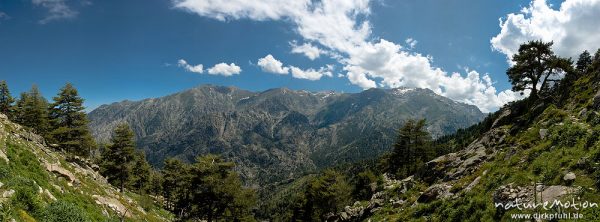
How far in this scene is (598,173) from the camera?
15273 millimetres

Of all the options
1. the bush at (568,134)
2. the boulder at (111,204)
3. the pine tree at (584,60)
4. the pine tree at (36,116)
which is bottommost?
the boulder at (111,204)

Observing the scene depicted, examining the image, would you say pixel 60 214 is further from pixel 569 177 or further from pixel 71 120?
pixel 71 120

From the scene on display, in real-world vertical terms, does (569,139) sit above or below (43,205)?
above

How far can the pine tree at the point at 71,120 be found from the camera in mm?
56406

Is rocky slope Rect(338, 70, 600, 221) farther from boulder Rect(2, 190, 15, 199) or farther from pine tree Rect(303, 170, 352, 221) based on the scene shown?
boulder Rect(2, 190, 15, 199)

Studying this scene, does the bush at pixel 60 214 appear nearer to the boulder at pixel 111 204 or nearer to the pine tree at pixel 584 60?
the boulder at pixel 111 204

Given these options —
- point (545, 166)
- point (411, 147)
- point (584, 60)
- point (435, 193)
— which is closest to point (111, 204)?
point (435, 193)

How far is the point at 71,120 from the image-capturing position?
58.1 m

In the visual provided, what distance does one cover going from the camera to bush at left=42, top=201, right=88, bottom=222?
15977 millimetres

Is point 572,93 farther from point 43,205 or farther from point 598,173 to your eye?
point 43,205

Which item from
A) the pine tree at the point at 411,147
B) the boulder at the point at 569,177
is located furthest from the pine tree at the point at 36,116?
the boulder at the point at 569,177

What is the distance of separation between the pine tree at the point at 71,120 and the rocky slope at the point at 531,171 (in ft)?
165

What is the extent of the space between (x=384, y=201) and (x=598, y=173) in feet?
93.2

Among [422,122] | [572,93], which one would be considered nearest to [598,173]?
[572,93]
